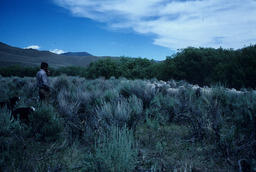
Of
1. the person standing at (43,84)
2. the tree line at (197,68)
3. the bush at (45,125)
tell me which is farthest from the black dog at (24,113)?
the tree line at (197,68)

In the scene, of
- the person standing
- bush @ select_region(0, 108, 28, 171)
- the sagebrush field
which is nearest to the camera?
the sagebrush field

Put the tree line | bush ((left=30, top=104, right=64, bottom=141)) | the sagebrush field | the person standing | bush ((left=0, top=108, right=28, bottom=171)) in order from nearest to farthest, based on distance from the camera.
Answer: the sagebrush field
bush ((left=0, top=108, right=28, bottom=171))
bush ((left=30, top=104, right=64, bottom=141))
the person standing
the tree line

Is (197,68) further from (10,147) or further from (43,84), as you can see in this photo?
(10,147)

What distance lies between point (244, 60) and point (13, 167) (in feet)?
76.6

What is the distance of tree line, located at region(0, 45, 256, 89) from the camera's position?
1937 centimetres

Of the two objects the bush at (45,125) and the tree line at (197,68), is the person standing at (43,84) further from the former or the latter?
the tree line at (197,68)

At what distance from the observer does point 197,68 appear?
3086 centimetres

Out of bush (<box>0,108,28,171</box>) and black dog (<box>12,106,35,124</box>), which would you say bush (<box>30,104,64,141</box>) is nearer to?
bush (<box>0,108,28,171</box>)

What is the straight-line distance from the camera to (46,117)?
4680 mm

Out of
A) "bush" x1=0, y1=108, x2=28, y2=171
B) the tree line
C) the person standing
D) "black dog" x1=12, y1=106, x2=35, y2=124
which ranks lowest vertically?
"bush" x1=0, y1=108, x2=28, y2=171

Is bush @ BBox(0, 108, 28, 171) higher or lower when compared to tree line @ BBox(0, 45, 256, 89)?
lower

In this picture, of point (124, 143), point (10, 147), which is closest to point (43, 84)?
point (10, 147)

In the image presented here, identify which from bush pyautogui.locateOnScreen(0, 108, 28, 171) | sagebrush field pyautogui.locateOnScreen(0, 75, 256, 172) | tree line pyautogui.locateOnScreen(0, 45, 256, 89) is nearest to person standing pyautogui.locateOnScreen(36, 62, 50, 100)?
sagebrush field pyautogui.locateOnScreen(0, 75, 256, 172)

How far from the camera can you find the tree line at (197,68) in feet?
63.6
